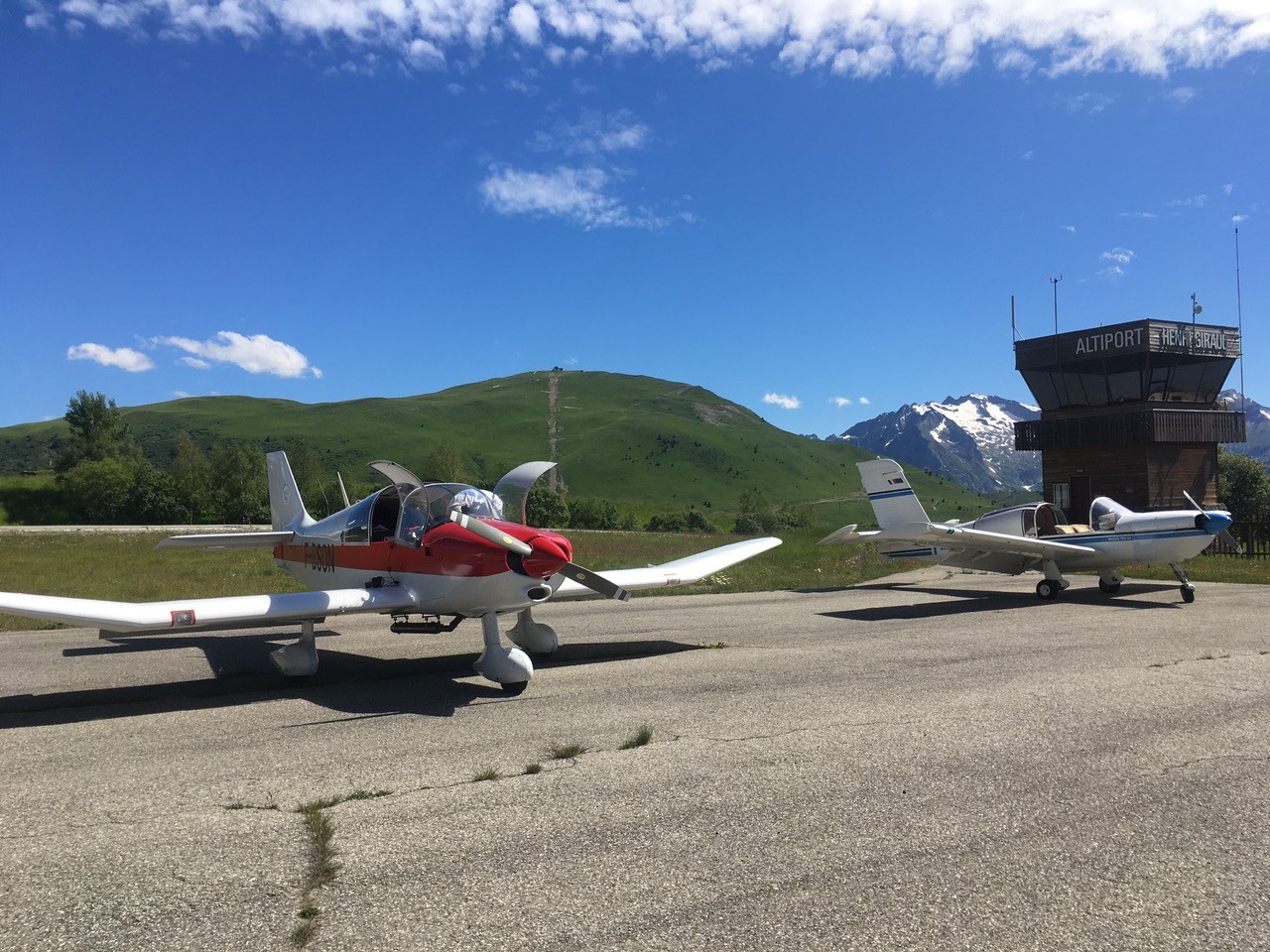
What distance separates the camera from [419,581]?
354 inches

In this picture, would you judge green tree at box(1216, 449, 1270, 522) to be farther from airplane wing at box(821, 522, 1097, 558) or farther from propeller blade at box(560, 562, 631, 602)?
propeller blade at box(560, 562, 631, 602)

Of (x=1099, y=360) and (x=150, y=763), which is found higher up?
(x=1099, y=360)

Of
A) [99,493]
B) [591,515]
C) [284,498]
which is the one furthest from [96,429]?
[284,498]

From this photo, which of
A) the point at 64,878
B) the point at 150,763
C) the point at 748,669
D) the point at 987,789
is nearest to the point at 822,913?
the point at 987,789

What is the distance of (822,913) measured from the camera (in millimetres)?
3586

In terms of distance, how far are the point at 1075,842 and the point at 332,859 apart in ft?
12.9

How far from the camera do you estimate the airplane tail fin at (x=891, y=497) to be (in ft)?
64.4

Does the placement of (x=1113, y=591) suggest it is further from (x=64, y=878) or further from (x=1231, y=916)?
(x=64, y=878)

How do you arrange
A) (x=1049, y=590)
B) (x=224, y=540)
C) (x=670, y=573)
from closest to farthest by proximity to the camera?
(x=224, y=540)
(x=670, y=573)
(x=1049, y=590)

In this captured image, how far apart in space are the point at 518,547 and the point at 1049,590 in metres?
14.3

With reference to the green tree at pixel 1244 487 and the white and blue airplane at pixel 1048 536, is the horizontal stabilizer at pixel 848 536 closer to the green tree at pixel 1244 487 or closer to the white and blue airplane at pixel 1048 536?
the white and blue airplane at pixel 1048 536

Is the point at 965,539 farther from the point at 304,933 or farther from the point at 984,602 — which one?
the point at 304,933

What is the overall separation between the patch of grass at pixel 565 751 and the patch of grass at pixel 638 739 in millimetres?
323

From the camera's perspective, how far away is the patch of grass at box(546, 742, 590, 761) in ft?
20.0
